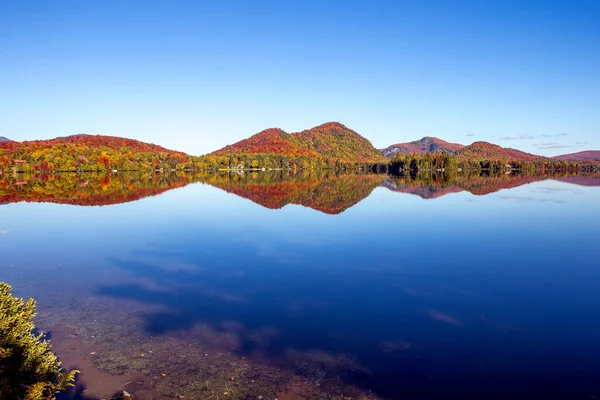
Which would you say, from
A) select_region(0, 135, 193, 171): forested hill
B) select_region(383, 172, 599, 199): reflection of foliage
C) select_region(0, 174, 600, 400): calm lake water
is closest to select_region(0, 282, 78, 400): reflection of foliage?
select_region(0, 174, 600, 400): calm lake water

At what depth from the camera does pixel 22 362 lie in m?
7.19

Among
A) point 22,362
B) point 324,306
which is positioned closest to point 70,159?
point 324,306

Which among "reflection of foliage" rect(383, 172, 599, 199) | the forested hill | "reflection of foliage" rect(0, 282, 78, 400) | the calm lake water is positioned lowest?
the calm lake water

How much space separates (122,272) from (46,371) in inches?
414

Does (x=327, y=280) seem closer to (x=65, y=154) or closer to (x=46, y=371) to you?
(x=46, y=371)

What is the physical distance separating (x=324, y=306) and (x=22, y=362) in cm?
831

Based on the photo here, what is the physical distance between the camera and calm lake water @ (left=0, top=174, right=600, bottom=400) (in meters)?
8.77

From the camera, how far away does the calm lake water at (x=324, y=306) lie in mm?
8766

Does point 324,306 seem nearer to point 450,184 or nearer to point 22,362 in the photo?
point 22,362

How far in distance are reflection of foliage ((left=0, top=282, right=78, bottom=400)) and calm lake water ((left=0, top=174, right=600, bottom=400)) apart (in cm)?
114

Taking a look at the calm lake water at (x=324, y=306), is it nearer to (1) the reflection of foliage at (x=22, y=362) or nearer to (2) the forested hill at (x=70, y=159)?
(1) the reflection of foliage at (x=22, y=362)

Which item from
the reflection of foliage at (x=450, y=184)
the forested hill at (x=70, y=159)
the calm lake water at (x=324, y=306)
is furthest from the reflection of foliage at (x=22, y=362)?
the forested hill at (x=70, y=159)

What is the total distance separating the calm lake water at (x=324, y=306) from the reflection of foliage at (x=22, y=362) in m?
1.14

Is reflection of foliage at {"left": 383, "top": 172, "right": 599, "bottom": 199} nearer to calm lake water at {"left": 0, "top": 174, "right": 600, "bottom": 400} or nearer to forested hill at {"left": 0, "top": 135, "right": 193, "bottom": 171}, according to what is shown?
calm lake water at {"left": 0, "top": 174, "right": 600, "bottom": 400}
